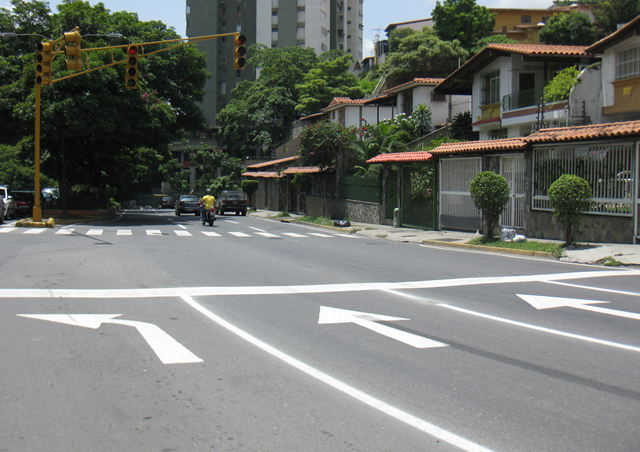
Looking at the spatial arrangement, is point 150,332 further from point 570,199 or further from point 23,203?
point 23,203

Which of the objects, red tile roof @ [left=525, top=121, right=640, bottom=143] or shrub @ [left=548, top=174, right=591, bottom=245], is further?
shrub @ [left=548, top=174, right=591, bottom=245]

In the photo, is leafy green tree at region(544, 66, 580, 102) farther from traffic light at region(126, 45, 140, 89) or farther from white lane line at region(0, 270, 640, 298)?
traffic light at region(126, 45, 140, 89)

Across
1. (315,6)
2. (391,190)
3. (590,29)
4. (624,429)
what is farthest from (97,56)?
(315,6)

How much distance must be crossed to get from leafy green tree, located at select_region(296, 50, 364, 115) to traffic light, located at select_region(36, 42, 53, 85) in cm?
4036

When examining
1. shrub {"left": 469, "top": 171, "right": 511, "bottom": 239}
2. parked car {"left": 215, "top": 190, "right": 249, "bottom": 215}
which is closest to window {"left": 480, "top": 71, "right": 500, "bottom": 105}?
shrub {"left": 469, "top": 171, "right": 511, "bottom": 239}

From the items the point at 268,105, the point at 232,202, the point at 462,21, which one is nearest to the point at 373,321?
the point at 232,202

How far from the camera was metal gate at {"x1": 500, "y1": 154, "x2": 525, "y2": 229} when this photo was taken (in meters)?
19.1

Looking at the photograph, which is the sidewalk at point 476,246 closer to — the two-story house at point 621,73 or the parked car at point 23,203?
the two-story house at point 621,73

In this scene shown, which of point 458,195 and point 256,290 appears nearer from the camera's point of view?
point 256,290

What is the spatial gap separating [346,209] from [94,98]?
46.8 ft

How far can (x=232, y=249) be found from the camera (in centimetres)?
1688

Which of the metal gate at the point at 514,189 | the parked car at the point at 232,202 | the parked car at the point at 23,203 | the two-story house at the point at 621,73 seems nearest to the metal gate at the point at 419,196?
the metal gate at the point at 514,189

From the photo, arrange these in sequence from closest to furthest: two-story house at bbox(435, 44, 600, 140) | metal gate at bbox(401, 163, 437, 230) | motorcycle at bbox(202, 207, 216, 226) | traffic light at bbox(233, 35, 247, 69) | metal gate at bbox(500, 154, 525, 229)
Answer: traffic light at bbox(233, 35, 247, 69)
metal gate at bbox(500, 154, 525, 229)
metal gate at bbox(401, 163, 437, 230)
two-story house at bbox(435, 44, 600, 140)
motorcycle at bbox(202, 207, 216, 226)

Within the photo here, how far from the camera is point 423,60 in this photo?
51.0 meters
